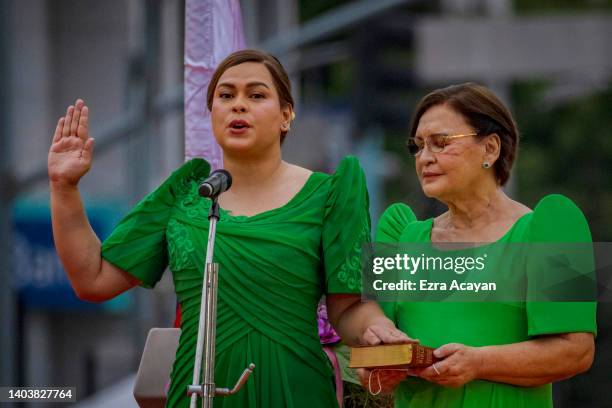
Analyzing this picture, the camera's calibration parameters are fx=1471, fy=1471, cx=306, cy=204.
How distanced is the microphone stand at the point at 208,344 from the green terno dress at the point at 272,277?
0.63 ft

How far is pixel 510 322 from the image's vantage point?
4.35 m

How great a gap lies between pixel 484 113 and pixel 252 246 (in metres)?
0.81

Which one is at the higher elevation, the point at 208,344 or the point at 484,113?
the point at 484,113

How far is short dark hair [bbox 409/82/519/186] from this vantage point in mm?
4457

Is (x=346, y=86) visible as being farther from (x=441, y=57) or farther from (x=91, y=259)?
(x=91, y=259)

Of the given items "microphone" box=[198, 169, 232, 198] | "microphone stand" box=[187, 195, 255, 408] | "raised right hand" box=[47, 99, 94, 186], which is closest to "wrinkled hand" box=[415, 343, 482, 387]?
"microphone stand" box=[187, 195, 255, 408]

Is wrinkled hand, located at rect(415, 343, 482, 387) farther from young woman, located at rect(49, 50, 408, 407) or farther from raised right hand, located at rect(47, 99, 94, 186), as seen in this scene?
raised right hand, located at rect(47, 99, 94, 186)

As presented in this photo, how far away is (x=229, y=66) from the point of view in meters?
4.63

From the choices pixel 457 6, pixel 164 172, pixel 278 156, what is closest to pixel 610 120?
pixel 457 6

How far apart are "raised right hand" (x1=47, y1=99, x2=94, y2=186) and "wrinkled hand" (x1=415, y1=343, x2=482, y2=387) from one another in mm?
1217

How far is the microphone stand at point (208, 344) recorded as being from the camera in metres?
4.21

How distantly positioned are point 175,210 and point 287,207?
389mm

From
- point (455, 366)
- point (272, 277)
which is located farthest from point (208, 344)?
point (455, 366)

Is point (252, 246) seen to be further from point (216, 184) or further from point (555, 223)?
point (555, 223)
